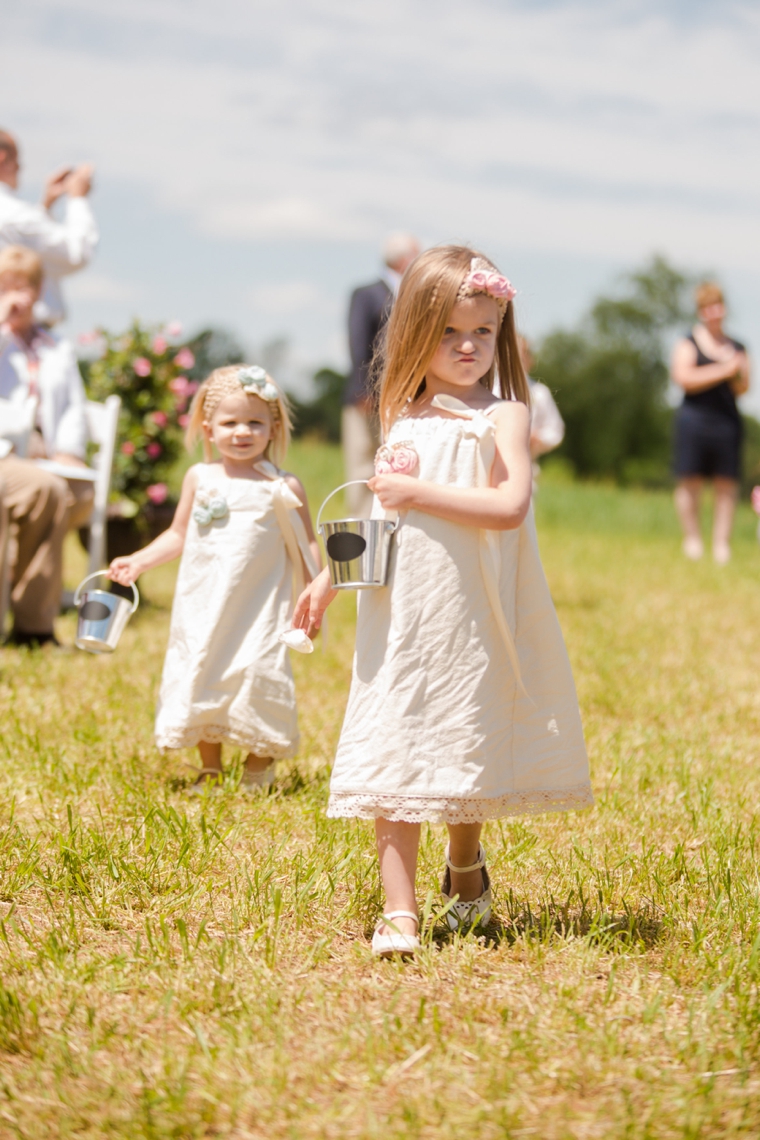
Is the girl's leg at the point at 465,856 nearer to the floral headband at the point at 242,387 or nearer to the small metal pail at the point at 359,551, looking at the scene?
the small metal pail at the point at 359,551

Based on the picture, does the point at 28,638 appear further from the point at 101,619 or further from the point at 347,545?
the point at 347,545

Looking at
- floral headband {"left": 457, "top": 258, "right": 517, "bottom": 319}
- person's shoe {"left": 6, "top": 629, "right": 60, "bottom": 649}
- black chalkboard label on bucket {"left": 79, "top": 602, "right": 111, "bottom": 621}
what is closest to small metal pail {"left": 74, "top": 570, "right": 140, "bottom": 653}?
black chalkboard label on bucket {"left": 79, "top": 602, "right": 111, "bottom": 621}

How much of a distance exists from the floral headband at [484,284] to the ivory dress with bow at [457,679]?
231mm

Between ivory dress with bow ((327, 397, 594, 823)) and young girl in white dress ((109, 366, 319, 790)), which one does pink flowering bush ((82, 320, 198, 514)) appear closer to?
young girl in white dress ((109, 366, 319, 790))

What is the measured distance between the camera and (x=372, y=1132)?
5.96ft

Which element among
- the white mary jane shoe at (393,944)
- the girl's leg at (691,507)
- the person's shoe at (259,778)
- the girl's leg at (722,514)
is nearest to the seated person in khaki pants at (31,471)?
the person's shoe at (259,778)

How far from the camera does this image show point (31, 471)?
5879mm

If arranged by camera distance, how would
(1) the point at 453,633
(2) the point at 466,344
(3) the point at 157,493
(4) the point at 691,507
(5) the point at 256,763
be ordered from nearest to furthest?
(1) the point at 453,633, (2) the point at 466,344, (5) the point at 256,763, (3) the point at 157,493, (4) the point at 691,507

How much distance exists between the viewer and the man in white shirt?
259 inches

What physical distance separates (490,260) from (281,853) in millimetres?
1495

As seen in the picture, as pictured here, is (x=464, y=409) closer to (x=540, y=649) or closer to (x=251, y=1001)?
(x=540, y=649)

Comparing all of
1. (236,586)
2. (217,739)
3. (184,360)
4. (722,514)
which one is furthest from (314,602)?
(722,514)

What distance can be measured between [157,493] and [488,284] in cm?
525

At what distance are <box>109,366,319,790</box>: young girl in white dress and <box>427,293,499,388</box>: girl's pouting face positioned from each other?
1149 millimetres
